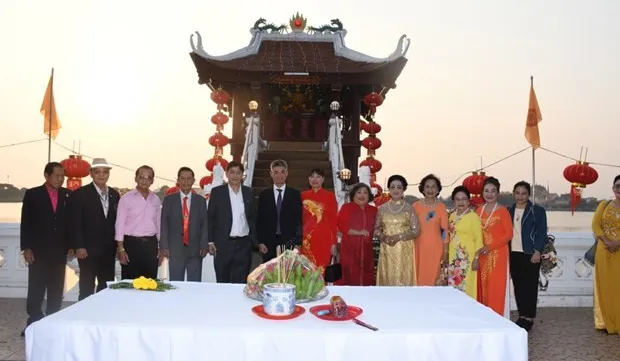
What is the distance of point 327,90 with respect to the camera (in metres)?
15.3

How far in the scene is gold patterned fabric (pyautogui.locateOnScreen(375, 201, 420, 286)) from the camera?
15.4 ft

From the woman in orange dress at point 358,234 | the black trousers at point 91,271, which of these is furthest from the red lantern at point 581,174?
the black trousers at point 91,271

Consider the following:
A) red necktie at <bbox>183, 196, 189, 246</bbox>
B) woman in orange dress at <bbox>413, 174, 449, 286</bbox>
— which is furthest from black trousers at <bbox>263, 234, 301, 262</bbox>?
woman in orange dress at <bbox>413, 174, 449, 286</bbox>

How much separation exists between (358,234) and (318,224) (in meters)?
0.58

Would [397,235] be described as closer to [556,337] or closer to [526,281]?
[526,281]

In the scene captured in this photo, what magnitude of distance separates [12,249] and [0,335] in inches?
87.2

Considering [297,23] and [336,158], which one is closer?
[336,158]

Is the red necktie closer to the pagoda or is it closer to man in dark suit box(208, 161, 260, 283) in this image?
man in dark suit box(208, 161, 260, 283)

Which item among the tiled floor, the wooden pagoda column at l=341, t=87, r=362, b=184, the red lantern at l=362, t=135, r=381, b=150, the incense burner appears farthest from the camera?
the wooden pagoda column at l=341, t=87, r=362, b=184

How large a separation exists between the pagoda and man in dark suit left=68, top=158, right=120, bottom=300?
6.70 metres

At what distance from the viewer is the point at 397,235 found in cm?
465

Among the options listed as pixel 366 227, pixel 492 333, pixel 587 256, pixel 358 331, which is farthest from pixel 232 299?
pixel 587 256

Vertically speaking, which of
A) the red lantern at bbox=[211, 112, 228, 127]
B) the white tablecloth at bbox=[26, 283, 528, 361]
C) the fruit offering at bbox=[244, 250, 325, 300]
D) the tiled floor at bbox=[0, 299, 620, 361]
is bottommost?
the tiled floor at bbox=[0, 299, 620, 361]

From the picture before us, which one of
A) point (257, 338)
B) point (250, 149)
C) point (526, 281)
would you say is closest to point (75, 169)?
point (250, 149)
